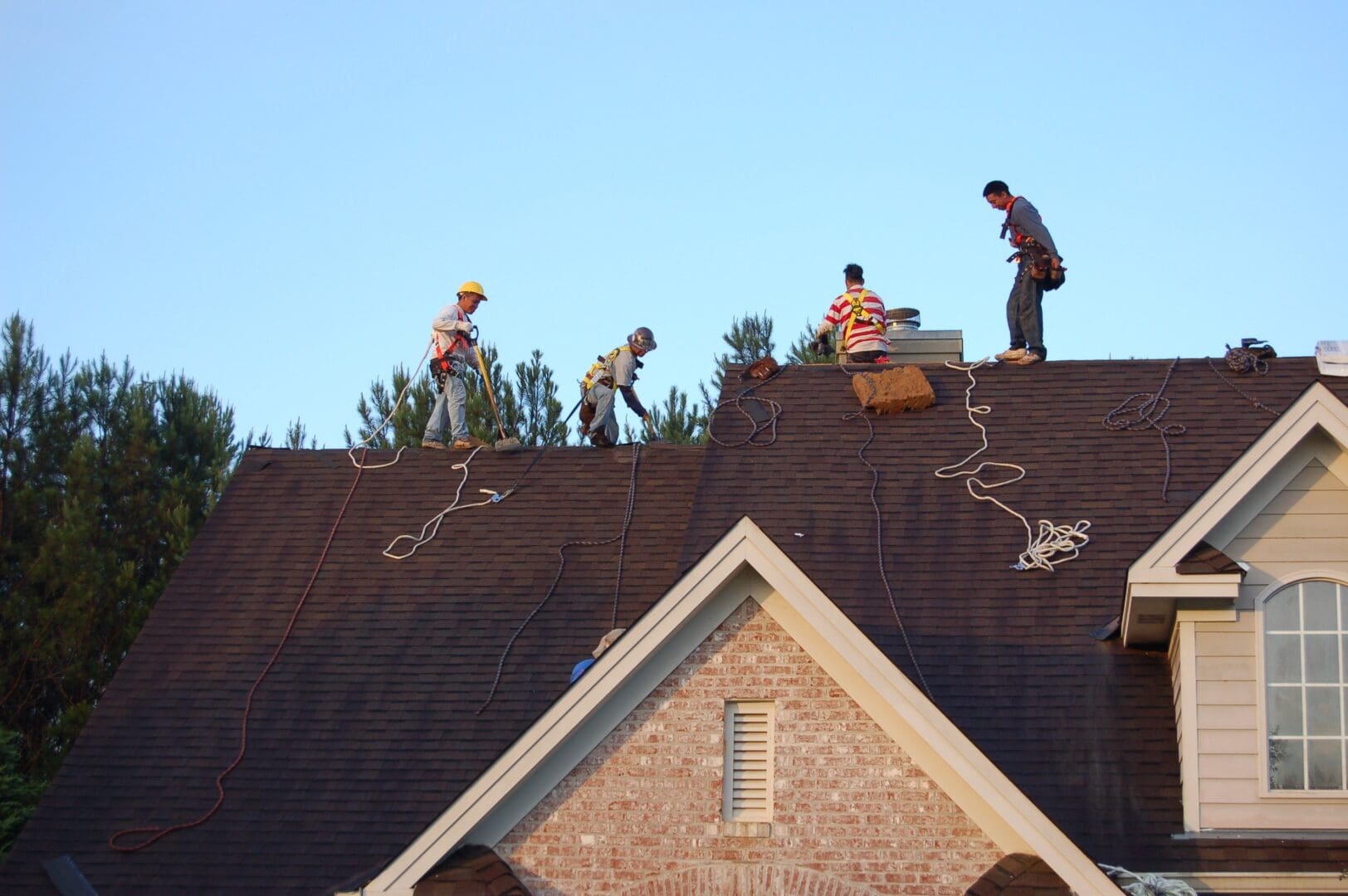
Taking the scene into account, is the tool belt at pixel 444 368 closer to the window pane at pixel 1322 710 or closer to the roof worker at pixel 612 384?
the roof worker at pixel 612 384

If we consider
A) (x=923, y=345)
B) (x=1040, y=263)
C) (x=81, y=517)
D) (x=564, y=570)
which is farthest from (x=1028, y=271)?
(x=81, y=517)

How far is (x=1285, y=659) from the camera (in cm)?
1211

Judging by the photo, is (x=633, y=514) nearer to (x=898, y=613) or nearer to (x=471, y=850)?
(x=898, y=613)

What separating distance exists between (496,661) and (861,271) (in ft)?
21.1

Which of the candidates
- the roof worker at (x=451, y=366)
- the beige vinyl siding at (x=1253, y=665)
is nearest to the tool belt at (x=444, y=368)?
the roof worker at (x=451, y=366)

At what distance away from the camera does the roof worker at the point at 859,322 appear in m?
18.4

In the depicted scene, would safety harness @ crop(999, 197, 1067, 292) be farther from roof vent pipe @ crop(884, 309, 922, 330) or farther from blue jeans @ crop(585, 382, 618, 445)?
blue jeans @ crop(585, 382, 618, 445)

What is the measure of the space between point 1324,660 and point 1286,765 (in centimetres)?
74

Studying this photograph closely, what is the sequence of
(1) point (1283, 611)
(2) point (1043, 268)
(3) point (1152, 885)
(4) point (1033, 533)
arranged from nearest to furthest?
1. (3) point (1152, 885)
2. (1) point (1283, 611)
3. (4) point (1033, 533)
4. (2) point (1043, 268)

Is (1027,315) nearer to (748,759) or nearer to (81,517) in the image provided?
(748,759)

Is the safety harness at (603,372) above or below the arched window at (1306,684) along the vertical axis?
above

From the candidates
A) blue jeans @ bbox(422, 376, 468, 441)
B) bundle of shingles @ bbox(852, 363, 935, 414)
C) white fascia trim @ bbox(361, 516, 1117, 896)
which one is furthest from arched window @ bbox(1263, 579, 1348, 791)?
blue jeans @ bbox(422, 376, 468, 441)

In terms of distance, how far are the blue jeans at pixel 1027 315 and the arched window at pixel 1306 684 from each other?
549 centimetres

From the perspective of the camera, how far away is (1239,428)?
50.6 feet
